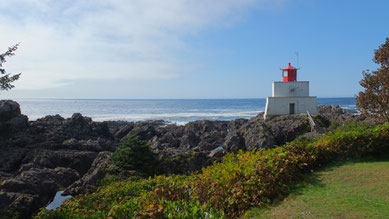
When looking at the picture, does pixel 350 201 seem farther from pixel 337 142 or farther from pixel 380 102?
pixel 380 102

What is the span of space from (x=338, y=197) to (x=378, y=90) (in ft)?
22.0

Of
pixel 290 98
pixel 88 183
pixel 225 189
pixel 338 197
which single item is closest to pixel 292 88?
pixel 290 98

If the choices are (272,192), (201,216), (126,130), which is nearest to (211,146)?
(126,130)

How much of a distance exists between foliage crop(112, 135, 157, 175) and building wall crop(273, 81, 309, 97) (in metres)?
20.3

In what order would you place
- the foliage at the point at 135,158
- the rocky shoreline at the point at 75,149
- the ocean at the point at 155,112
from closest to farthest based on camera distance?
the rocky shoreline at the point at 75,149, the foliage at the point at 135,158, the ocean at the point at 155,112

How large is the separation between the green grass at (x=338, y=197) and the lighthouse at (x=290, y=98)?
21257 mm

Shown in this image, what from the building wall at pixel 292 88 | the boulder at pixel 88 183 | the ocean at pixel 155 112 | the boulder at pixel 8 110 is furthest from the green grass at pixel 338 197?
the ocean at pixel 155 112

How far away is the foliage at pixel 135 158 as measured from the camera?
11.8 m

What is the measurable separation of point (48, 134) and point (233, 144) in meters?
14.1

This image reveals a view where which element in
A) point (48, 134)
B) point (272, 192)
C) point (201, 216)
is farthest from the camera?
point (48, 134)

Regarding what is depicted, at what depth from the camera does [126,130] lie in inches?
1161

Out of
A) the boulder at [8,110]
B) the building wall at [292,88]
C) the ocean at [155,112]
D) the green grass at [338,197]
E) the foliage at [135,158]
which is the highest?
the building wall at [292,88]

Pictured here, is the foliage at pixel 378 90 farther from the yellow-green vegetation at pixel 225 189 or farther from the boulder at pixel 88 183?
the boulder at pixel 88 183

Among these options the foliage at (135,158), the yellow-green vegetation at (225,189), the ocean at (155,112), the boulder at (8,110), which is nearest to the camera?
the yellow-green vegetation at (225,189)
